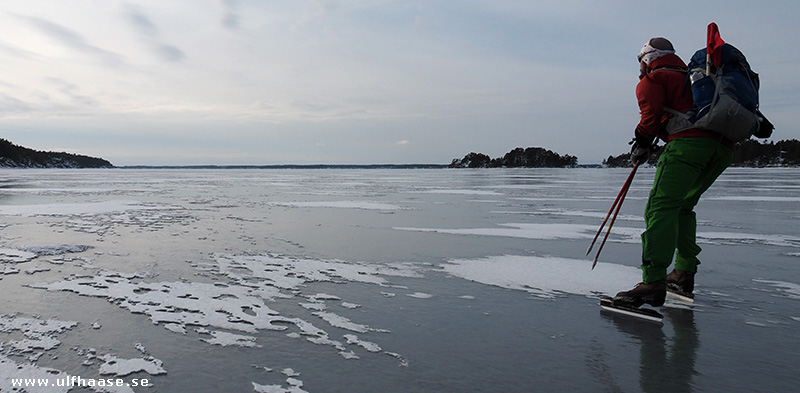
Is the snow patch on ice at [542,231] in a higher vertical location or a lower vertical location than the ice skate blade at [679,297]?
higher

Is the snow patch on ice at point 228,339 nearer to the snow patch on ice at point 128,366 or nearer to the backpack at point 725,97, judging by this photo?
the snow patch on ice at point 128,366

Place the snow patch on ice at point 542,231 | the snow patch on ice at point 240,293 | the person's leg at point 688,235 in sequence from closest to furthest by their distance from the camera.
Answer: the snow patch on ice at point 240,293 < the person's leg at point 688,235 < the snow patch on ice at point 542,231

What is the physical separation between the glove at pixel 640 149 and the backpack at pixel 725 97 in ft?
0.86

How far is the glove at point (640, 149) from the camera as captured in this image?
3.45m

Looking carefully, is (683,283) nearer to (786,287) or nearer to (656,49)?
(786,287)

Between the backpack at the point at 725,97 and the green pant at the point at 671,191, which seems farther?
the green pant at the point at 671,191

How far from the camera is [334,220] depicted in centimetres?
862

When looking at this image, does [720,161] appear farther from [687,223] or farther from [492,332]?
[492,332]

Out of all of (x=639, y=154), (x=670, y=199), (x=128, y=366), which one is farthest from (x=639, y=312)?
→ (x=128, y=366)

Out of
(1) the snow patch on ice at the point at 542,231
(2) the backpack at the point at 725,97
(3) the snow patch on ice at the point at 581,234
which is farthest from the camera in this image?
(1) the snow patch on ice at the point at 542,231

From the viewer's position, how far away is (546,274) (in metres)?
4.39

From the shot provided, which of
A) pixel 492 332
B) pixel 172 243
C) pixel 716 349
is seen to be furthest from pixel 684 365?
pixel 172 243

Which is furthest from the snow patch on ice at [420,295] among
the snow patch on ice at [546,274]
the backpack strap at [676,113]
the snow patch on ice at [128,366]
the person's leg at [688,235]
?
the backpack strap at [676,113]

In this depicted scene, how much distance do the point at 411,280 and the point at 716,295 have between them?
2.34 metres
